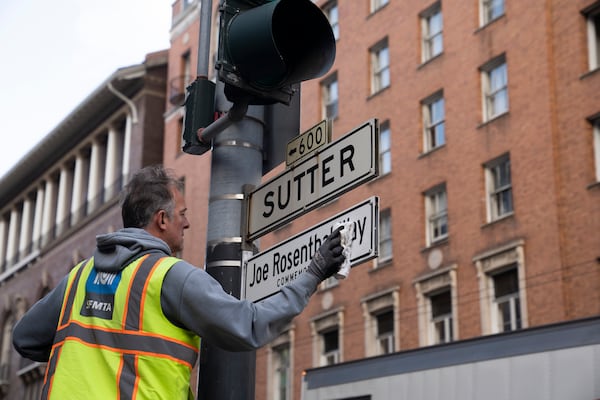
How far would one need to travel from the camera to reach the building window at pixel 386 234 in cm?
3156

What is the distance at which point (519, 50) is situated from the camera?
92.3ft

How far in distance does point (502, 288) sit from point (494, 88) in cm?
529

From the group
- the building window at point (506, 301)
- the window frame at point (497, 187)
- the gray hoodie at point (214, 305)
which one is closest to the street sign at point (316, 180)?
the gray hoodie at point (214, 305)

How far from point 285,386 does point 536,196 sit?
1194 cm

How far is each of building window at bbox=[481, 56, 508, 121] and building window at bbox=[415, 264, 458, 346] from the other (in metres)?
3.95

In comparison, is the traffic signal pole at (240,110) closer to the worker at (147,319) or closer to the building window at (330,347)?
the worker at (147,319)

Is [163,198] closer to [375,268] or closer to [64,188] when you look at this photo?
[375,268]

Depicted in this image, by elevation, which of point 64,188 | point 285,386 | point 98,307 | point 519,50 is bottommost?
point 98,307

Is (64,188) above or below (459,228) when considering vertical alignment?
above

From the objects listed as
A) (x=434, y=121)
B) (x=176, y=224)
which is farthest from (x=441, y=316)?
(x=176, y=224)

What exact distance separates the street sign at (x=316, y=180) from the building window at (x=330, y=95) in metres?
30.1

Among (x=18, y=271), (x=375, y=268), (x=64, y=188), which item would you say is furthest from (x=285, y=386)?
(x=18, y=271)

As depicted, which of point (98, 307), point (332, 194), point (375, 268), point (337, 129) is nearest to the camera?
point (98, 307)

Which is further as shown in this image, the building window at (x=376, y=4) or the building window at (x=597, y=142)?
the building window at (x=376, y=4)
